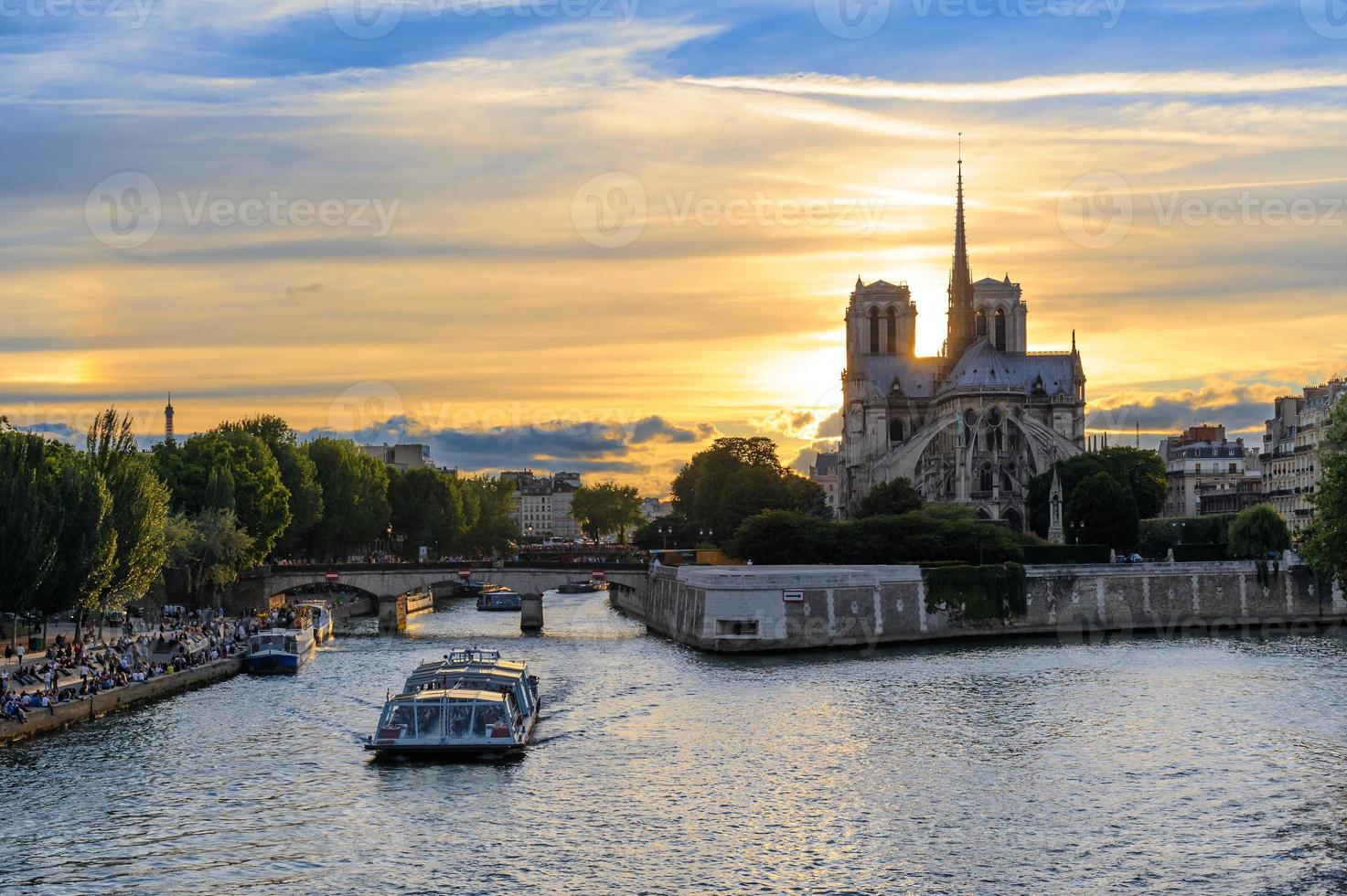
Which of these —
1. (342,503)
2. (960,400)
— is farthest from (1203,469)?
(342,503)

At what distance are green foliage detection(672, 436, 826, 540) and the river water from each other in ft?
186

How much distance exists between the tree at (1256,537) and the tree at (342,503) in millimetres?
57664

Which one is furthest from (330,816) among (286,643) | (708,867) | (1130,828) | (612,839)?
(286,643)

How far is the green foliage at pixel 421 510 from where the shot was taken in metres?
144

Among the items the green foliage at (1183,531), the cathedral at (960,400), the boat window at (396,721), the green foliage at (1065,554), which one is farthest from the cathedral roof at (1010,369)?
the boat window at (396,721)

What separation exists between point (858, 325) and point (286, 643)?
10909 centimetres

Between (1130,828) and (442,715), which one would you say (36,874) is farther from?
(1130,828)

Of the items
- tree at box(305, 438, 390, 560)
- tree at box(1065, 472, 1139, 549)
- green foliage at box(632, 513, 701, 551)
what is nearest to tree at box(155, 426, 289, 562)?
tree at box(305, 438, 390, 560)

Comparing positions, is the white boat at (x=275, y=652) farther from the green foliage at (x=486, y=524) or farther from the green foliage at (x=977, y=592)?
the green foliage at (x=486, y=524)

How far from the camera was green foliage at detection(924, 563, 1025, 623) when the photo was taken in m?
79.0

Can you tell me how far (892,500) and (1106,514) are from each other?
17.8 m

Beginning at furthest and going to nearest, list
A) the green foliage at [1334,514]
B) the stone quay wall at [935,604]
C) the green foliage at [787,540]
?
the green foliage at [787,540]
the stone quay wall at [935,604]
the green foliage at [1334,514]

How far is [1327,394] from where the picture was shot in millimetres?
107125

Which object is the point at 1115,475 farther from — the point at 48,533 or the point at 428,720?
the point at 428,720
